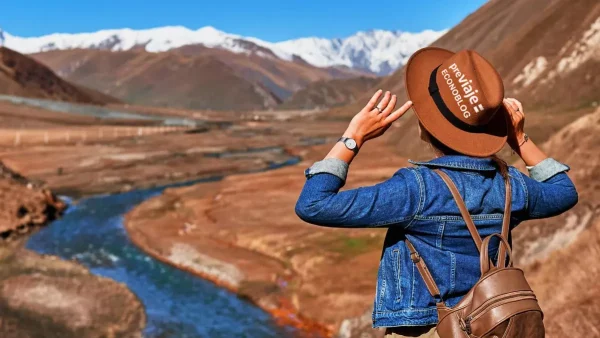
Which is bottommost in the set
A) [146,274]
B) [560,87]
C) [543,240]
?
[146,274]

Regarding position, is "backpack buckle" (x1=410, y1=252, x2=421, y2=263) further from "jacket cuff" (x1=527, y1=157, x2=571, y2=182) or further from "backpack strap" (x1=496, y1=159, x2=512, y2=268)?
"jacket cuff" (x1=527, y1=157, x2=571, y2=182)

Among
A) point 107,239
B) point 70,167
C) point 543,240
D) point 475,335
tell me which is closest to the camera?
point 475,335

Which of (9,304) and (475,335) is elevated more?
(475,335)

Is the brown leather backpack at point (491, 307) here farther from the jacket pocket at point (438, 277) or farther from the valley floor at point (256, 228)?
the valley floor at point (256, 228)

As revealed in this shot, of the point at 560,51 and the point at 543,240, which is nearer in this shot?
the point at 543,240

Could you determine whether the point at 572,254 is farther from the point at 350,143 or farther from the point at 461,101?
the point at 350,143

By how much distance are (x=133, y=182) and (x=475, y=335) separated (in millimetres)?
42617

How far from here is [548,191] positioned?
3170 millimetres

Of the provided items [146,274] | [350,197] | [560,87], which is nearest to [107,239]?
[146,274]

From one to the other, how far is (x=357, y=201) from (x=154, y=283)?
62.9ft

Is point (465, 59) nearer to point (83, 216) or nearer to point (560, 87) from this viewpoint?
point (83, 216)

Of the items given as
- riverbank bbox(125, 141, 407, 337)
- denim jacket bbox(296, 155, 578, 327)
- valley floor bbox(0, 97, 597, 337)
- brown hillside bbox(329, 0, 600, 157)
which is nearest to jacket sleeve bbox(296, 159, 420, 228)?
denim jacket bbox(296, 155, 578, 327)

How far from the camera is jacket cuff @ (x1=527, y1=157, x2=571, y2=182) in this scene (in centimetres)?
334

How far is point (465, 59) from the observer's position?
281 cm
